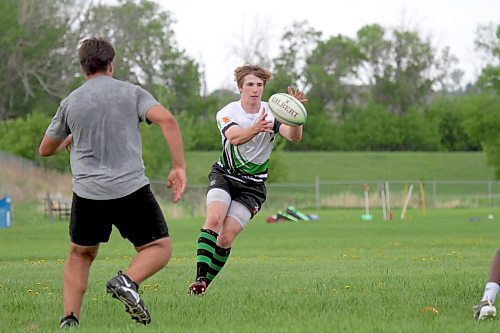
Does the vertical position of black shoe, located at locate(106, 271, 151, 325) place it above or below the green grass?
above

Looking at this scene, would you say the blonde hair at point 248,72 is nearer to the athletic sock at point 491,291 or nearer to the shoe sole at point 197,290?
the shoe sole at point 197,290

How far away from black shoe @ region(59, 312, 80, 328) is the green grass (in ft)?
229

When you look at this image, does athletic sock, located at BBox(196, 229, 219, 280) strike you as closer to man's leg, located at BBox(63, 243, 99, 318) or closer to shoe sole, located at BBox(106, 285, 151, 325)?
man's leg, located at BBox(63, 243, 99, 318)

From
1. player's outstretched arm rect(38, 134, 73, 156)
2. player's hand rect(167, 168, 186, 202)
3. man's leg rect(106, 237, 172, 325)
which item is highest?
player's outstretched arm rect(38, 134, 73, 156)

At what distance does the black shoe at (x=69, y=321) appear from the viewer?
7.53 meters

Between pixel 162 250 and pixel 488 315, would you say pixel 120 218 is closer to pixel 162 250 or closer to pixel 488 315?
pixel 162 250

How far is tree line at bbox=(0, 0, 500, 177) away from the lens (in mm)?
81750

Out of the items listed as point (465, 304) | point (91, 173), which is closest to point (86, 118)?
point (91, 173)

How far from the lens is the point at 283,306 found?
28.7 feet

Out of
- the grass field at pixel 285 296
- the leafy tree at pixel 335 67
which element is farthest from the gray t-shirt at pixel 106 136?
the leafy tree at pixel 335 67

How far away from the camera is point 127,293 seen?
7227mm

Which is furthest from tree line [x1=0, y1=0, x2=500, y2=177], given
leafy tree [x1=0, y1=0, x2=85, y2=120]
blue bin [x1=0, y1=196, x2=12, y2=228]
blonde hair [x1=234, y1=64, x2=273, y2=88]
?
blonde hair [x1=234, y1=64, x2=273, y2=88]

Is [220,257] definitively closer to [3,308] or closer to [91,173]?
[3,308]

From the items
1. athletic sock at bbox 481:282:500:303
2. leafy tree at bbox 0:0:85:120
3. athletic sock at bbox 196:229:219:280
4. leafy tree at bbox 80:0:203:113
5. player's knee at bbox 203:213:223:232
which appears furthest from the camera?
leafy tree at bbox 80:0:203:113
